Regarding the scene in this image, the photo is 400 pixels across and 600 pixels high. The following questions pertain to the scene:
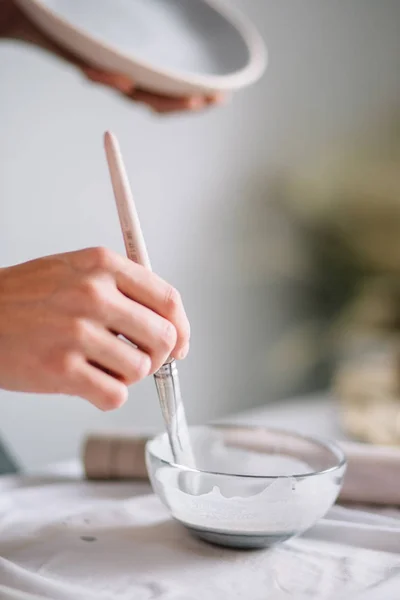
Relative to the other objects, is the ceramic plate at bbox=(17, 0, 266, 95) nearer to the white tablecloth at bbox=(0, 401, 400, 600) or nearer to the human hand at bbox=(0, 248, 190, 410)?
the human hand at bbox=(0, 248, 190, 410)

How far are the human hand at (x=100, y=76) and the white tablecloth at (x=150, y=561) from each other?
458 millimetres

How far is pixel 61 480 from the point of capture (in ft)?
2.51

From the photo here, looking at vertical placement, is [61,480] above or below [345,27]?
Result: below

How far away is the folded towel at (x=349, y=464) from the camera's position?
2.25 feet

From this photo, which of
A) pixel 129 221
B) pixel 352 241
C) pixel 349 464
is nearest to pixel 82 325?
pixel 129 221

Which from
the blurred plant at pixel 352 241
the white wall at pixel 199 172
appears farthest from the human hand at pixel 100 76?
the blurred plant at pixel 352 241

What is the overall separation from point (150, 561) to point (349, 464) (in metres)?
0.24

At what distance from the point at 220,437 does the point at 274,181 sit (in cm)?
122

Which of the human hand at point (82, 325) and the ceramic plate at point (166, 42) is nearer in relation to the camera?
the human hand at point (82, 325)

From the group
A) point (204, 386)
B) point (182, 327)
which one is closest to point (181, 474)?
point (182, 327)

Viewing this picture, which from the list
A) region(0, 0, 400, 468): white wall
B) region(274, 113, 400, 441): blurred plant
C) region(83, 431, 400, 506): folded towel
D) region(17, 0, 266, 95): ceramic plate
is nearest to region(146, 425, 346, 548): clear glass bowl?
region(83, 431, 400, 506): folded towel

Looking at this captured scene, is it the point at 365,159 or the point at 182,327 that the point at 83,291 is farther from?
the point at 365,159

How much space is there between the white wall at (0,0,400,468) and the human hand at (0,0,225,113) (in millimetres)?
262

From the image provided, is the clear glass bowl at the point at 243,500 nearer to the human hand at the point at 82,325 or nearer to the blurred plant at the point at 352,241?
the human hand at the point at 82,325
